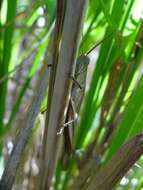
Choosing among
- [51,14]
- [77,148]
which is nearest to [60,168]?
[77,148]

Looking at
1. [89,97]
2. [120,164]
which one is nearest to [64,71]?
[120,164]

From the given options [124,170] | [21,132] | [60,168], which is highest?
[60,168]

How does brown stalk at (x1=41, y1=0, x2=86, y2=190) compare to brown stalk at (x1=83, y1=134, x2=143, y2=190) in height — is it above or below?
above

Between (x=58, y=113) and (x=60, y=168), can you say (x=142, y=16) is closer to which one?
(x=58, y=113)

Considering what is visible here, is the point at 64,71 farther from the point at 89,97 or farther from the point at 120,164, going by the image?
the point at 89,97

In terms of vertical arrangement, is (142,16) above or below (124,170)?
above

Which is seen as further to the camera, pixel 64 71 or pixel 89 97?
pixel 89 97

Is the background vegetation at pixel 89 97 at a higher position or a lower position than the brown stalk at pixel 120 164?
higher

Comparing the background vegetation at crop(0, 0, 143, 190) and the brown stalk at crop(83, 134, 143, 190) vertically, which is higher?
the background vegetation at crop(0, 0, 143, 190)

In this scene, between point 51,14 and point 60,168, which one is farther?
point 60,168

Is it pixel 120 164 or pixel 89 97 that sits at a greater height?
pixel 89 97

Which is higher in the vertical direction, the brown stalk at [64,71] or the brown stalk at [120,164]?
the brown stalk at [64,71]
